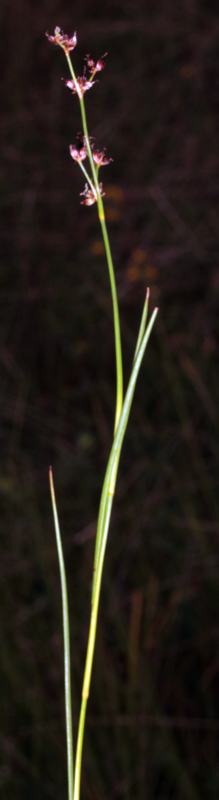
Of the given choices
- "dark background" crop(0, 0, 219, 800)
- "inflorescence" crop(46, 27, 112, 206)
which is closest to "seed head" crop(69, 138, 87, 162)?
"inflorescence" crop(46, 27, 112, 206)

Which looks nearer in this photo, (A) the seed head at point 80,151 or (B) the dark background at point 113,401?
(A) the seed head at point 80,151

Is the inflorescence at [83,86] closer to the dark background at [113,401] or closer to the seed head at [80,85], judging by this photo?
the seed head at [80,85]

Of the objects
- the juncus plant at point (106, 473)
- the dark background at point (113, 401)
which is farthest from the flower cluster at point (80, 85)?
the dark background at point (113, 401)

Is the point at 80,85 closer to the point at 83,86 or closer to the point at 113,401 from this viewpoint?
the point at 83,86

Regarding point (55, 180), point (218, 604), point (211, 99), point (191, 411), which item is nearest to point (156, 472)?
point (191, 411)

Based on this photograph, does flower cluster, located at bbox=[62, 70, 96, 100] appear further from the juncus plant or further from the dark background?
the dark background

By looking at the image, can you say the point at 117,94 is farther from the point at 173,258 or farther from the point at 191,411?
the point at 191,411

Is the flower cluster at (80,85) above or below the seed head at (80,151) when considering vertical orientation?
above

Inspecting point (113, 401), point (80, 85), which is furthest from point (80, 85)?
point (113, 401)
